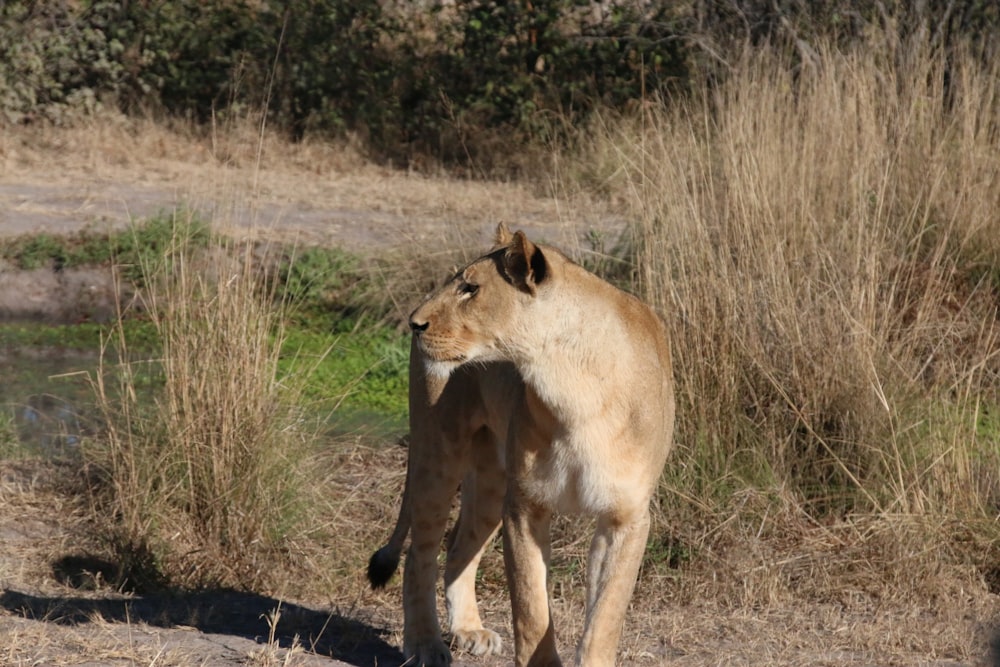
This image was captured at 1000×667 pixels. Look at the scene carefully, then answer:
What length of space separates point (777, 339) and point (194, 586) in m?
2.46

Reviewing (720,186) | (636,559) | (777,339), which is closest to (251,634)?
(636,559)

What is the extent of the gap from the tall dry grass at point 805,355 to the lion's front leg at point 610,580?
1.54 metres

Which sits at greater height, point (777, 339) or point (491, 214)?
point (777, 339)

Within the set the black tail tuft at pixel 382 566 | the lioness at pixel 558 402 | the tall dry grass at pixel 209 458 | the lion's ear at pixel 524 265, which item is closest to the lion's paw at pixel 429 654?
the black tail tuft at pixel 382 566

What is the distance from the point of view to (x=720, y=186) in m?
6.44

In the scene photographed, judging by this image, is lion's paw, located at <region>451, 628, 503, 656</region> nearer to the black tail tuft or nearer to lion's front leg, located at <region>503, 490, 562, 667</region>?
the black tail tuft

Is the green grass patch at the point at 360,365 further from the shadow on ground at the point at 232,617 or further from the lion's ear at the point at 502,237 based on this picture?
the lion's ear at the point at 502,237

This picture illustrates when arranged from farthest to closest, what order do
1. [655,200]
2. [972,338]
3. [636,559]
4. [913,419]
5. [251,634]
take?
1. [972,338]
2. [655,200]
3. [913,419]
4. [251,634]
5. [636,559]

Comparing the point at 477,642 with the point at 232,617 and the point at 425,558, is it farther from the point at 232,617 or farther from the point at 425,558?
the point at 232,617

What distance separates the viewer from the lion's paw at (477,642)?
4.63 metres

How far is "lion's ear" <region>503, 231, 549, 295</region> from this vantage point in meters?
3.46

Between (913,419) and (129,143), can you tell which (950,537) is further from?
(129,143)

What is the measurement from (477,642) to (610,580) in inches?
40.0

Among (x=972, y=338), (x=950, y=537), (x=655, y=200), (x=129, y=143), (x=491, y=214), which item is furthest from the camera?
(x=129, y=143)
